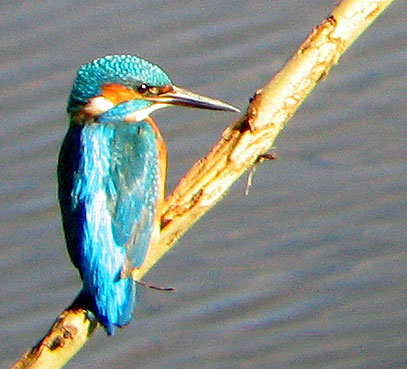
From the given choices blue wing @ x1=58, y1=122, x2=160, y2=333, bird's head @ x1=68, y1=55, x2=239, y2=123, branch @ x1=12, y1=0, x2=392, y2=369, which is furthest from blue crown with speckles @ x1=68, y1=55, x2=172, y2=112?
branch @ x1=12, y1=0, x2=392, y2=369

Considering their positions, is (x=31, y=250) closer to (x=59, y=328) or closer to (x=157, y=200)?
(x=157, y=200)

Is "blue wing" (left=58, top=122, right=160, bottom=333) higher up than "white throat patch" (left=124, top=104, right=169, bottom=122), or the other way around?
"white throat patch" (left=124, top=104, right=169, bottom=122)

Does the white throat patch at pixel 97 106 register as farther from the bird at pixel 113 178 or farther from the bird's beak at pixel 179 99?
the bird's beak at pixel 179 99

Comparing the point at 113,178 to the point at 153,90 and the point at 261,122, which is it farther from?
the point at 261,122

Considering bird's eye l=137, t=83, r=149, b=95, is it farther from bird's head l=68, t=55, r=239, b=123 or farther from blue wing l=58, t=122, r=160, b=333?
blue wing l=58, t=122, r=160, b=333

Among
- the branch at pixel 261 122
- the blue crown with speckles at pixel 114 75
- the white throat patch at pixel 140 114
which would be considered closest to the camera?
the branch at pixel 261 122

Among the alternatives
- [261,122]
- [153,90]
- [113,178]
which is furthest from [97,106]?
[261,122]

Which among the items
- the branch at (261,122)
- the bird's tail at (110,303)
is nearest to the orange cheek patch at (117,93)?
the branch at (261,122)
